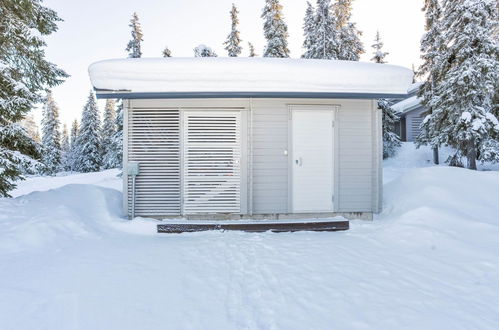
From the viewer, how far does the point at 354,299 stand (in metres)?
2.67

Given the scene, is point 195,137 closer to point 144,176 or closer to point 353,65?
point 144,176

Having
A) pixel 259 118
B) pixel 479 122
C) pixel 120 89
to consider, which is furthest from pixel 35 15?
pixel 479 122

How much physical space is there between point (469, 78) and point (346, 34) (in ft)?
27.2

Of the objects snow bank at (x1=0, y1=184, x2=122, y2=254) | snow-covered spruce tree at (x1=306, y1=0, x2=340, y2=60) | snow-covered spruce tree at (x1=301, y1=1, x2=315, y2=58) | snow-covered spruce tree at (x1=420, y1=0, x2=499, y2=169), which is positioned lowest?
snow bank at (x1=0, y1=184, x2=122, y2=254)

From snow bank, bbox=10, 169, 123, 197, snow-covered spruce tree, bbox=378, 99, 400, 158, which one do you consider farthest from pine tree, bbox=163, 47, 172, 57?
snow-covered spruce tree, bbox=378, 99, 400, 158

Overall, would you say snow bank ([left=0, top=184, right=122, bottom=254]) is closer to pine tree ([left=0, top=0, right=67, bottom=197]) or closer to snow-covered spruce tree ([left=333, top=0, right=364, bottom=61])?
pine tree ([left=0, top=0, right=67, bottom=197])

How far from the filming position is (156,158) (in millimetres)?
5695

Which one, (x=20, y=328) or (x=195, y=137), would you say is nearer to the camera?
(x=20, y=328)

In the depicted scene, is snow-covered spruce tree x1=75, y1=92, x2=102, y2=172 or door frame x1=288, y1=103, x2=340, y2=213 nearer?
door frame x1=288, y1=103, x2=340, y2=213

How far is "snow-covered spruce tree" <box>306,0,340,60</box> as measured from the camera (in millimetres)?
16203

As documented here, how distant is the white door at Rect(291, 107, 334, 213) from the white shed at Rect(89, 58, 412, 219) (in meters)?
0.02

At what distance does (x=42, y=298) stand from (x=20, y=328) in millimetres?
414

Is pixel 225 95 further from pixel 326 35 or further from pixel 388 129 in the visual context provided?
pixel 388 129

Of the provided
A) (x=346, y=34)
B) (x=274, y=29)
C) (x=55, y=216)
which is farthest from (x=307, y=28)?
(x=55, y=216)
